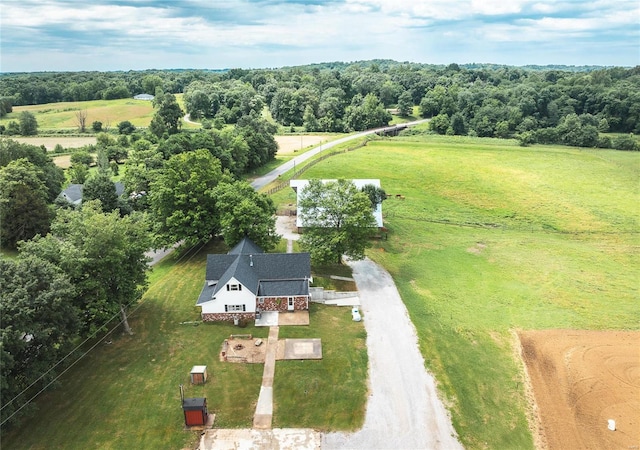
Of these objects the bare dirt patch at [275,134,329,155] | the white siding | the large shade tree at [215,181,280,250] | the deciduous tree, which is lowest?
the white siding

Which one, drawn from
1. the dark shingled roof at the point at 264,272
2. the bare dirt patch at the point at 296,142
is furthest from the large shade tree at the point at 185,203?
the bare dirt patch at the point at 296,142

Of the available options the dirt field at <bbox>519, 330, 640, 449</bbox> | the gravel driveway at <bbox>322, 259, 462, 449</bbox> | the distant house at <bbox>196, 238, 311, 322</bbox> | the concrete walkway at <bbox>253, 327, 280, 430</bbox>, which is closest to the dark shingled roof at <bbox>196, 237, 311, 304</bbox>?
the distant house at <bbox>196, 238, 311, 322</bbox>

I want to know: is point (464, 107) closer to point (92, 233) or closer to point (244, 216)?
point (244, 216)

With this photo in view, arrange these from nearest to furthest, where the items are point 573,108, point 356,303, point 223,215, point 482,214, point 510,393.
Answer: point 510,393
point 356,303
point 223,215
point 482,214
point 573,108

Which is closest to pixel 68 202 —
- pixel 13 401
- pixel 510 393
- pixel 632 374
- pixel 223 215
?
pixel 223 215

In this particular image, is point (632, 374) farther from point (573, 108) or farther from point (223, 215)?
point (573, 108)

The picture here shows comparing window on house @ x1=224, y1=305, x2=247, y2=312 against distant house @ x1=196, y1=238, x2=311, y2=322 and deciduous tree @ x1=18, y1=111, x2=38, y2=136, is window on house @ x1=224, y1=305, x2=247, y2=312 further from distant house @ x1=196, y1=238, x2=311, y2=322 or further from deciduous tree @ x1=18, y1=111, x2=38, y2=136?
deciduous tree @ x1=18, y1=111, x2=38, y2=136
